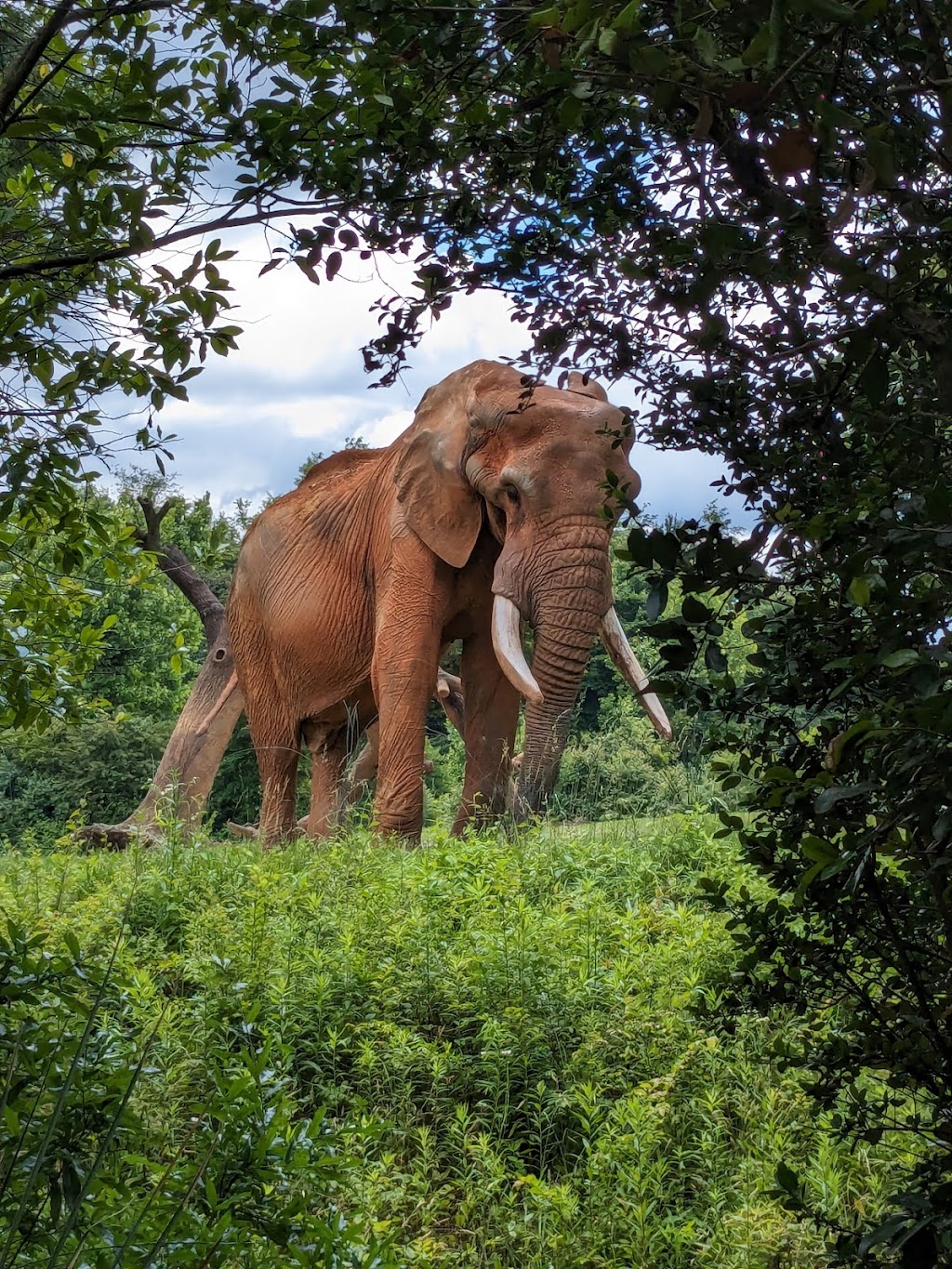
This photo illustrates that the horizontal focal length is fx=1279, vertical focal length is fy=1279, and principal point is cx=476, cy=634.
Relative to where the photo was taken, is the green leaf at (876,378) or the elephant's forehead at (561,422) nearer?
the green leaf at (876,378)

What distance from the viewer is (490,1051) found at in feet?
14.2

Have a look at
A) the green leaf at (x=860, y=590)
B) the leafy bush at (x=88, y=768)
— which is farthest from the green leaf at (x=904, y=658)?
the leafy bush at (x=88, y=768)

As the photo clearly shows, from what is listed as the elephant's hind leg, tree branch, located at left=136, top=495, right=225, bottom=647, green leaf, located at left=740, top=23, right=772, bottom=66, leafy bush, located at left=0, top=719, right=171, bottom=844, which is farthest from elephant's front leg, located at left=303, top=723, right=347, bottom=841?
leafy bush, located at left=0, top=719, right=171, bottom=844

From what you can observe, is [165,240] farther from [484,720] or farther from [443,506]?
[484,720]

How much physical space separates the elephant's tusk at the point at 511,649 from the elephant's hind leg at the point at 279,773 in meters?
3.34

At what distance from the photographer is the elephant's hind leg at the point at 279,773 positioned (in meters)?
10.8

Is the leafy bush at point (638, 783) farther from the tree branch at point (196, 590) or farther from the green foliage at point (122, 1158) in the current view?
the tree branch at point (196, 590)

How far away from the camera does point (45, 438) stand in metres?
3.79

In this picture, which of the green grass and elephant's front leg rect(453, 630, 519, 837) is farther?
elephant's front leg rect(453, 630, 519, 837)

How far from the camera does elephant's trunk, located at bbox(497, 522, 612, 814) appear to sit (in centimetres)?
792

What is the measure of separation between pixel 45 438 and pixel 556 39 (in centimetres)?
246

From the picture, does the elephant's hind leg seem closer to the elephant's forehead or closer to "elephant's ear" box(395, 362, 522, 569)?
"elephant's ear" box(395, 362, 522, 569)

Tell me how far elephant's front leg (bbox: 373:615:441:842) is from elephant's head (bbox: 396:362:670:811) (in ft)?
1.99

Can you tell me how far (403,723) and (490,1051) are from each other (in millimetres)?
4129
